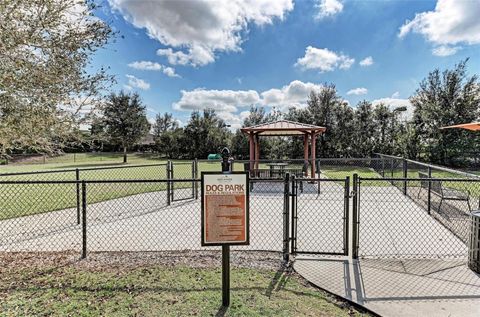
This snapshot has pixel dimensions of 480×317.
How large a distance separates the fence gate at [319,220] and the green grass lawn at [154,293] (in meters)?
1.04

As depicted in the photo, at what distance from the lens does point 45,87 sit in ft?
12.7

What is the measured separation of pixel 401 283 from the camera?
341cm

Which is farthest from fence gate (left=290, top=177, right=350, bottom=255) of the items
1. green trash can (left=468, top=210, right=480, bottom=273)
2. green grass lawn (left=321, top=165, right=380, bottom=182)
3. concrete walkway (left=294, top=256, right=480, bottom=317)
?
green grass lawn (left=321, top=165, right=380, bottom=182)

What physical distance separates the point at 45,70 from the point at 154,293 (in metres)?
3.35

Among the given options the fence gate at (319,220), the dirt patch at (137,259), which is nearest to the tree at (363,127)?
the fence gate at (319,220)

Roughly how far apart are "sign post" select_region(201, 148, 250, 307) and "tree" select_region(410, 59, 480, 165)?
23.8 m

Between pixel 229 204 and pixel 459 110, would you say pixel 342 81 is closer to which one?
pixel 459 110

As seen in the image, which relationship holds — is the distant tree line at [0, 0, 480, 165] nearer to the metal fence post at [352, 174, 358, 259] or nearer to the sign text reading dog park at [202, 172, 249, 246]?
the sign text reading dog park at [202, 172, 249, 246]

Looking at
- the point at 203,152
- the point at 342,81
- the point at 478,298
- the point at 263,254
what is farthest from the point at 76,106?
the point at 203,152

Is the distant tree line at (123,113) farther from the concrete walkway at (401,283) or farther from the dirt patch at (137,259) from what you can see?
the concrete walkway at (401,283)

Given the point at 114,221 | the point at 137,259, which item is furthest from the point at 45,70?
the point at 114,221

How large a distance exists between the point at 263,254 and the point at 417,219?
14.4 feet

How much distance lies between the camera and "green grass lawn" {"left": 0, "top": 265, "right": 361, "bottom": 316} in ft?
9.24

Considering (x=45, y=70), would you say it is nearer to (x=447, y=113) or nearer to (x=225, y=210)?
(x=225, y=210)
